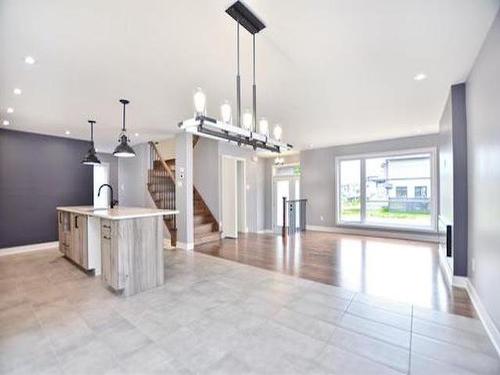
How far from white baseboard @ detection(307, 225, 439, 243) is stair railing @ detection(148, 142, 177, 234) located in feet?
14.9

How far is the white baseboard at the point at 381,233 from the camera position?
6209 mm

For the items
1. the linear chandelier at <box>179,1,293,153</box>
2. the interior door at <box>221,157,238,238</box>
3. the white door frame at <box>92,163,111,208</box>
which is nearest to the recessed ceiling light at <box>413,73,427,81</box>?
the linear chandelier at <box>179,1,293,153</box>

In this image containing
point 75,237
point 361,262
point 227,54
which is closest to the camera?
point 227,54

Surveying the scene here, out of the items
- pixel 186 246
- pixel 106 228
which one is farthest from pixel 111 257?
pixel 186 246

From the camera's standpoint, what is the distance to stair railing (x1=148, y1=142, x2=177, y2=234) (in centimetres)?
A: 668

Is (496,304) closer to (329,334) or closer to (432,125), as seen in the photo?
(329,334)

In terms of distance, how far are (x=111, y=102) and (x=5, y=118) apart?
2.48m

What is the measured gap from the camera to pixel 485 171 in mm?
2412

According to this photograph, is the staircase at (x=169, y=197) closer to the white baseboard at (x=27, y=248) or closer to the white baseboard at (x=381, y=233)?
the white baseboard at (x=27, y=248)

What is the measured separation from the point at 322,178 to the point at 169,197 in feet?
15.6

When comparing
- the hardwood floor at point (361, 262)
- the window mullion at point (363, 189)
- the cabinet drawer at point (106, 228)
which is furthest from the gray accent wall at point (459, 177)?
the cabinet drawer at point (106, 228)

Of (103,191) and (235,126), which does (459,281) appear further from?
(103,191)

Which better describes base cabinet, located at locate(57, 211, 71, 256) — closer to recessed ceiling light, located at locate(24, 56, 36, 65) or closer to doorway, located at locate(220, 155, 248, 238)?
recessed ceiling light, located at locate(24, 56, 36, 65)

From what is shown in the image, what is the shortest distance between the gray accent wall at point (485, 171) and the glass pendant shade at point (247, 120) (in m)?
2.21
